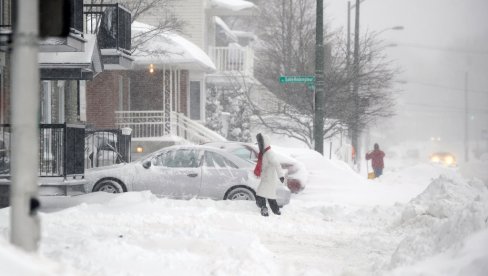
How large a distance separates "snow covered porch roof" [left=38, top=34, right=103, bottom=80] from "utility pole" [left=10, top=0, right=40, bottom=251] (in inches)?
379

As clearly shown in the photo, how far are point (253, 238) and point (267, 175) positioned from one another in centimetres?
376

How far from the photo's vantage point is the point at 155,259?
7.69 m

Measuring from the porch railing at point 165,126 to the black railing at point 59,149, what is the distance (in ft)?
33.8

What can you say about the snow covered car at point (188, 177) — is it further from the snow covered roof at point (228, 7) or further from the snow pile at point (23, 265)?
the snow covered roof at point (228, 7)

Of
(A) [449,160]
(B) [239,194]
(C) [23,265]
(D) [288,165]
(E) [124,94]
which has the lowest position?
(A) [449,160]

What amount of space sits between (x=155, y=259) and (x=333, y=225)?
5.19 metres

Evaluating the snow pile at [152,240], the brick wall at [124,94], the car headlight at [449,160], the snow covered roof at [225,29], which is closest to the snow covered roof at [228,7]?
the snow covered roof at [225,29]

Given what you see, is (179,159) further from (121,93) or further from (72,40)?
(121,93)

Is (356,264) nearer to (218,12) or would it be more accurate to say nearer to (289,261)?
(289,261)

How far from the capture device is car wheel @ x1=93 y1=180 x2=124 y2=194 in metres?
14.1

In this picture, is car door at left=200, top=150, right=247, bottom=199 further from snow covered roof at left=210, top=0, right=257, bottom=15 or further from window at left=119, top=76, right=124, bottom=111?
snow covered roof at left=210, top=0, right=257, bottom=15

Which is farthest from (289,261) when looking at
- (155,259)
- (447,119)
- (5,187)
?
(447,119)

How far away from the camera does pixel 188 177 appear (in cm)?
1394

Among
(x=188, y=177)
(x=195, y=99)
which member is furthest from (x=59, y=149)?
(x=195, y=99)
